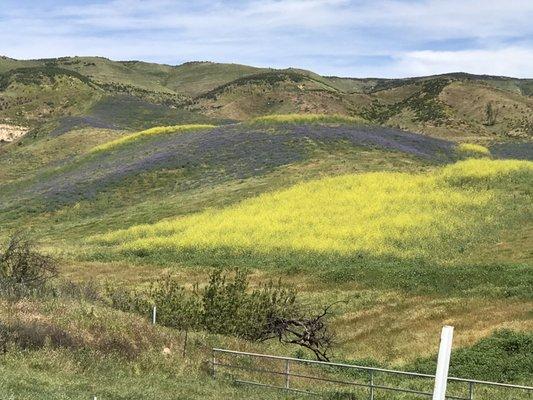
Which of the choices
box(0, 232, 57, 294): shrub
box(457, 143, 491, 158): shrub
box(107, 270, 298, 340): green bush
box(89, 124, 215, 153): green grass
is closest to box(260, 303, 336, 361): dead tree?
box(107, 270, 298, 340): green bush

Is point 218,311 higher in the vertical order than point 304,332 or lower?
higher

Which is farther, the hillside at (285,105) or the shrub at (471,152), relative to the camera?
the hillside at (285,105)

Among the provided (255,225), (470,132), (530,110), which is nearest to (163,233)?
(255,225)

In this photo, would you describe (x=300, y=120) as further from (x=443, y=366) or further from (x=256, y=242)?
(x=443, y=366)

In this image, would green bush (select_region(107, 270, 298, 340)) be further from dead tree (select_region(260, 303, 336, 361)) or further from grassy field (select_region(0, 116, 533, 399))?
grassy field (select_region(0, 116, 533, 399))

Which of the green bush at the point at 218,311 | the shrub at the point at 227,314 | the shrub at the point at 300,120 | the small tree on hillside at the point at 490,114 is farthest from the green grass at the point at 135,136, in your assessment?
the small tree on hillside at the point at 490,114

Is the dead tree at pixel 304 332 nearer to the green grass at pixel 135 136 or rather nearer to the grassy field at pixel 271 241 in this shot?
the grassy field at pixel 271 241

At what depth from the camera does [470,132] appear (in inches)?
4596

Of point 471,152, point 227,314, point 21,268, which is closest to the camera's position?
point 227,314

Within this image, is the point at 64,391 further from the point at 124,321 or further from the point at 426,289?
the point at 426,289

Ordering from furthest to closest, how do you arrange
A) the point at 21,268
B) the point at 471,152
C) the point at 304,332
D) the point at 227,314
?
the point at 471,152, the point at 21,268, the point at 227,314, the point at 304,332

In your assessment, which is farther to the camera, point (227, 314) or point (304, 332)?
point (227, 314)

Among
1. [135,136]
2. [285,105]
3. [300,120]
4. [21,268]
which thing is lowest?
[21,268]

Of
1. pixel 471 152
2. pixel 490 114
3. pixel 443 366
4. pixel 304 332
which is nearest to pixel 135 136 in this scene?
pixel 471 152
